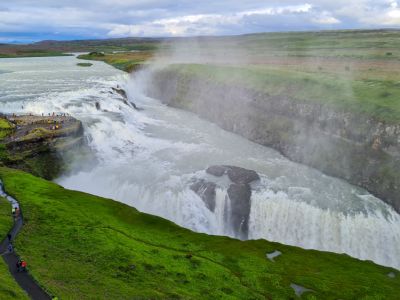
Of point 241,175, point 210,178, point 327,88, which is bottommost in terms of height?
point 210,178

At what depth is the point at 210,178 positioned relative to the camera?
50750mm

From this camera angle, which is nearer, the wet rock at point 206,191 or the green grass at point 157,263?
the green grass at point 157,263

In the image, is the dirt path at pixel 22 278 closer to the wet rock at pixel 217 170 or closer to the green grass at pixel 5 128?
the green grass at pixel 5 128

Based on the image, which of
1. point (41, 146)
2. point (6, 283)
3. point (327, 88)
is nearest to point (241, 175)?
point (41, 146)

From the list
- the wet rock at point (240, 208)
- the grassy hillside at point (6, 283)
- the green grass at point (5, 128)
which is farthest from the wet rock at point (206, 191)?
the green grass at point (5, 128)

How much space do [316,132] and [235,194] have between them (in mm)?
23025

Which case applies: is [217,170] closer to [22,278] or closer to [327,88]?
[327,88]

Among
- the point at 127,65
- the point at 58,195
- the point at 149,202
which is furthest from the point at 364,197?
the point at 127,65

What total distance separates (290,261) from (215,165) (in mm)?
22774

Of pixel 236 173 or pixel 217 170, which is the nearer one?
pixel 236 173

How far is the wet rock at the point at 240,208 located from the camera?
147 ft

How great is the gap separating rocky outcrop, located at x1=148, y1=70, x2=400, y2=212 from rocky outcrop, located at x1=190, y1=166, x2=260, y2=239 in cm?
1387

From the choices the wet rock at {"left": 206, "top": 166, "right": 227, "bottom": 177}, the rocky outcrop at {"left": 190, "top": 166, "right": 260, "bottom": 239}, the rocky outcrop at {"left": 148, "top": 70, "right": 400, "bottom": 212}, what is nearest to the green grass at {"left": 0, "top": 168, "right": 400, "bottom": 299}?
the rocky outcrop at {"left": 190, "top": 166, "right": 260, "bottom": 239}

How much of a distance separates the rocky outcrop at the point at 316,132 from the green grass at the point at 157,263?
19146 mm
